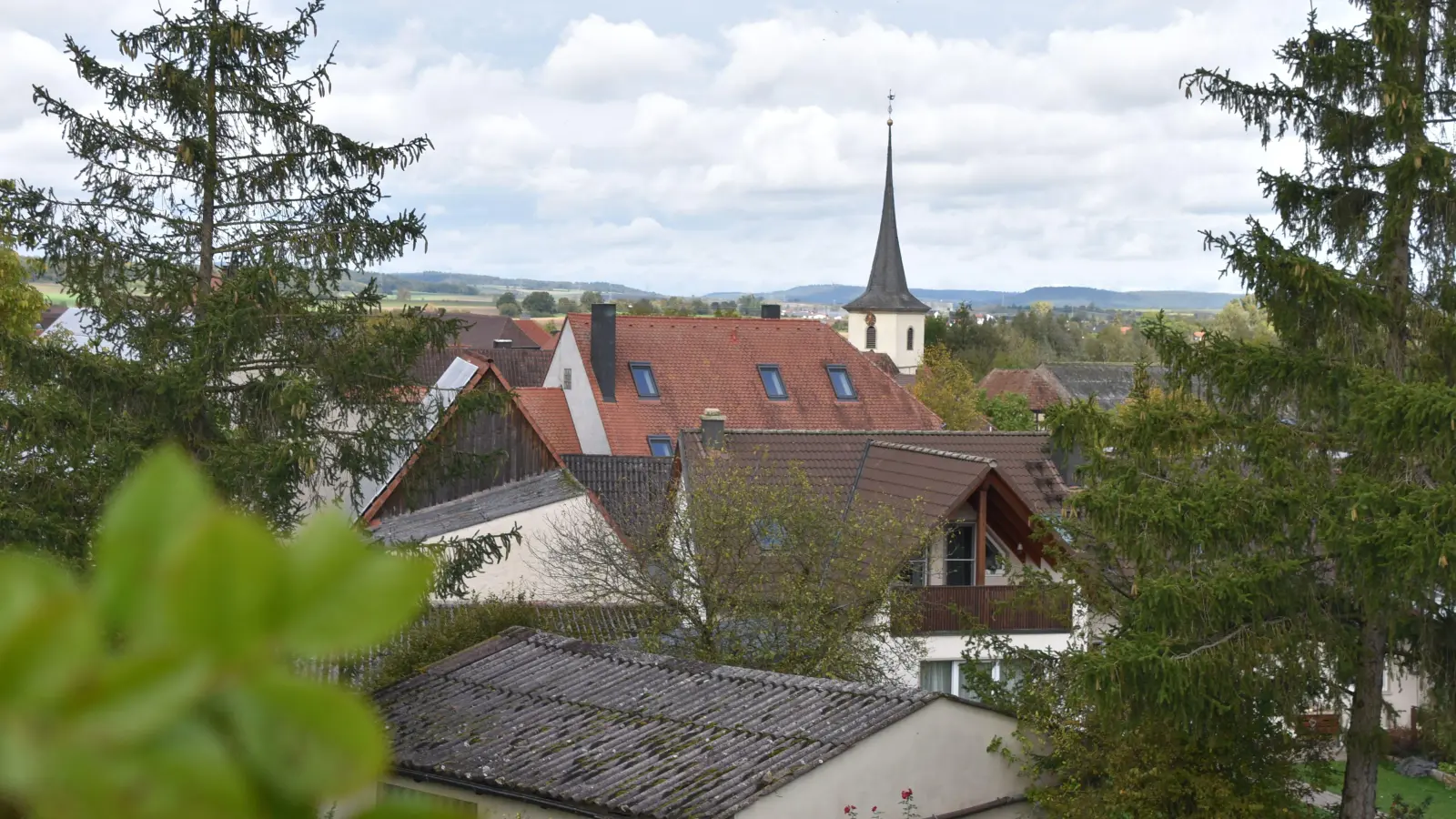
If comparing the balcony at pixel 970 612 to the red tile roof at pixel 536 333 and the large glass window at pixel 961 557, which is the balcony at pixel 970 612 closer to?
the large glass window at pixel 961 557

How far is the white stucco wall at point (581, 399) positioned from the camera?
41125mm

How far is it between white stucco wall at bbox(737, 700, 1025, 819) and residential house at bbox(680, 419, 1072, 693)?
7275 millimetres

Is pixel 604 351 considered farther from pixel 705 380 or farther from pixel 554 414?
pixel 705 380

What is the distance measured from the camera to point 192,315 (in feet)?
56.1

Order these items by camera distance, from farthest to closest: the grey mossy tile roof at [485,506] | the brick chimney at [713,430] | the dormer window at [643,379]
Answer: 1. the dormer window at [643,379]
2. the grey mossy tile roof at [485,506]
3. the brick chimney at [713,430]

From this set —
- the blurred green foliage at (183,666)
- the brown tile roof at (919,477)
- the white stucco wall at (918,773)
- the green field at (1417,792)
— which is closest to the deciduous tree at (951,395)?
the green field at (1417,792)

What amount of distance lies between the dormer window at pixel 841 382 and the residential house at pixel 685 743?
29.5 metres

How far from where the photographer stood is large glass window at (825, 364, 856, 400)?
4553 centimetres

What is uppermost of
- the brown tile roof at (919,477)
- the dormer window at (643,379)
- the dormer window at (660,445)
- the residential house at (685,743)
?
the dormer window at (643,379)

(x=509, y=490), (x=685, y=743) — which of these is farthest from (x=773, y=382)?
(x=685, y=743)

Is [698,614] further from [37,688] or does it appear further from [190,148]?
[37,688]

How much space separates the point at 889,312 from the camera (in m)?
89.2

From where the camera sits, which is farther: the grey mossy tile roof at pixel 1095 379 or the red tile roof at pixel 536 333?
the red tile roof at pixel 536 333

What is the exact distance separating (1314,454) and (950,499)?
870 cm
